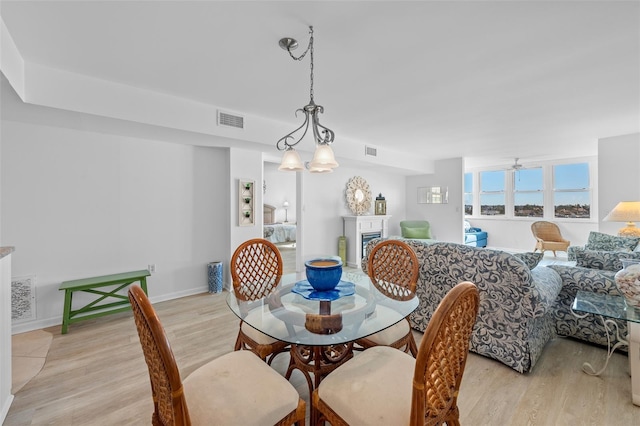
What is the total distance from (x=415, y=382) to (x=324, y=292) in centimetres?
100

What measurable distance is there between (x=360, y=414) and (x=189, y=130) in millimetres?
3165

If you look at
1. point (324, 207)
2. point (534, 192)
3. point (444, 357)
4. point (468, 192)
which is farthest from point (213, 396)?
point (468, 192)

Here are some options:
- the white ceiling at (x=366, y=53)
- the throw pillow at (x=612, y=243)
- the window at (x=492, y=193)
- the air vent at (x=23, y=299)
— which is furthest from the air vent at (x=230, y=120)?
the window at (x=492, y=193)

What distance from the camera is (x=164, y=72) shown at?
2531 millimetres

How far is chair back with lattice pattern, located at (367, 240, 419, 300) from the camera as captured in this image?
2.06m

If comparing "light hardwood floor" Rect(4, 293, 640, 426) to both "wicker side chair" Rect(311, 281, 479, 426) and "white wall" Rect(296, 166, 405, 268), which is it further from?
"white wall" Rect(296, 166, 405, 268)

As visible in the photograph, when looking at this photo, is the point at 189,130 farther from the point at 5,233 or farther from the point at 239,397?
the point at 239,397

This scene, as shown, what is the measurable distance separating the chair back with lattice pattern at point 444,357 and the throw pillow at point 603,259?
2.58 metres

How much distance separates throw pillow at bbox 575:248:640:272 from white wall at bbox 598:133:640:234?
258 cm

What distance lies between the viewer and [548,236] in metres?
6.58

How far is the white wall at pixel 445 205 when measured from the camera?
663cm

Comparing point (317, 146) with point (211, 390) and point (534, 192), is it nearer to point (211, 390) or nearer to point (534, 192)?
point (211, 390)

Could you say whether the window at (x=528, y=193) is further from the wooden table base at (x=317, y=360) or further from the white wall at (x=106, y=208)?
the wooden table base at (x=317, y=360)

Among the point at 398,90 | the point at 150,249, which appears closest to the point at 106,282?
the point at 150,249
